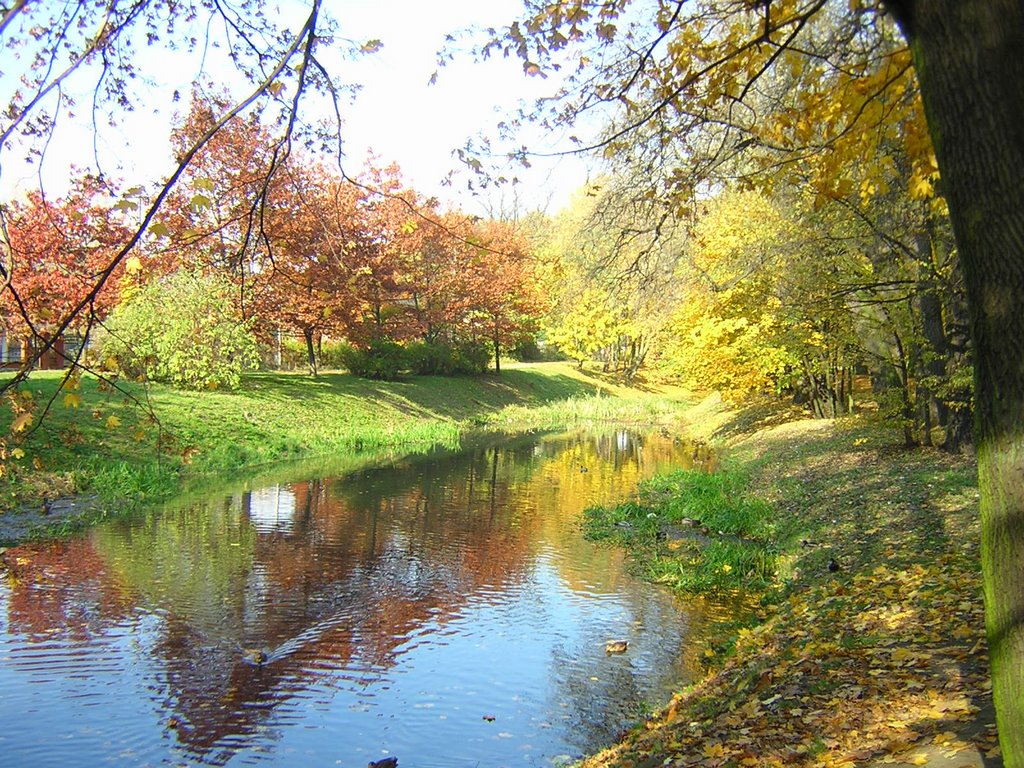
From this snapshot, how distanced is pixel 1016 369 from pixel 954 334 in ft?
35.6

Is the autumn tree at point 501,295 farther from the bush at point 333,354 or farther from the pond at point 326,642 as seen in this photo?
the pond at point 326,642

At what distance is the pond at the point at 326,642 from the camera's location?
6.44 metres

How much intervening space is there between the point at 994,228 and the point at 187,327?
2366 centimetres

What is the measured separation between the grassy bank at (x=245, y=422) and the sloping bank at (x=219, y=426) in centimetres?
4

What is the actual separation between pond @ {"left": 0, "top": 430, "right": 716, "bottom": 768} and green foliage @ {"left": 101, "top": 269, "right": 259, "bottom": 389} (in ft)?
33.2

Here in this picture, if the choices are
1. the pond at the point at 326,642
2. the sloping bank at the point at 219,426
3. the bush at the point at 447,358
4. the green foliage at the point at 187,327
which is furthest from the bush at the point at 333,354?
the pond at the point at 326,642

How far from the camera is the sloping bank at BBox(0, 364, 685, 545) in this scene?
13055 millimetres

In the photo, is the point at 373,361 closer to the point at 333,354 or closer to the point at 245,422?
the point at 333,354

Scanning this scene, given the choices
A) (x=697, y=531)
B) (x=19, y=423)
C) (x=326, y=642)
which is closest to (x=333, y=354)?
(x=697, y=531)

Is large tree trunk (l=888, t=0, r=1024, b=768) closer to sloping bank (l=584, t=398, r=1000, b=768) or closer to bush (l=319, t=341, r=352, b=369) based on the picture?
sloping bank (l=584, t=398, r=1000, b=768)

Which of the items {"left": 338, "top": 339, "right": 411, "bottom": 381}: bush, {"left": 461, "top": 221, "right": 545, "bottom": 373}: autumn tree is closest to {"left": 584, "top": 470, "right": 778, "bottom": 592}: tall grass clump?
{"left": 338, "top": 339, "right": 411, "bottom": 381}: bush

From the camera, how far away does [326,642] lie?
8391 millimetres

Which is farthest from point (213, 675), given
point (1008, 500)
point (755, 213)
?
point (755, 213)

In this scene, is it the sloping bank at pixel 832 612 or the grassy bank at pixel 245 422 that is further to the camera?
the grassy bank at pixel 245 422
